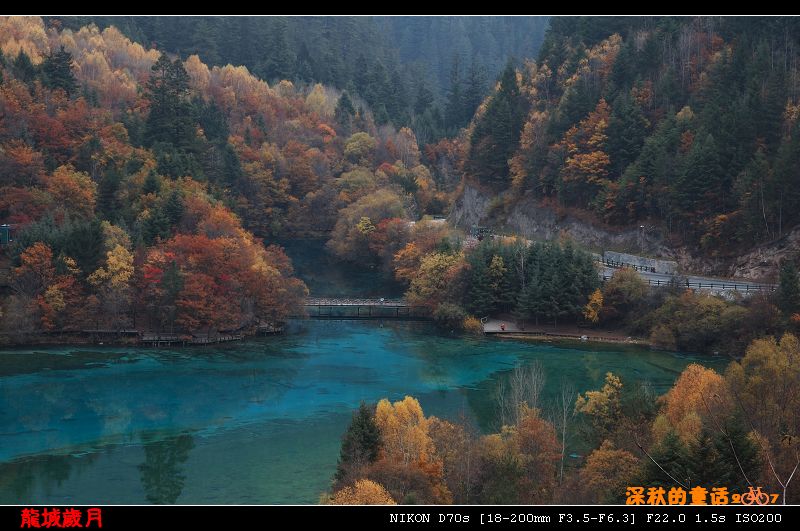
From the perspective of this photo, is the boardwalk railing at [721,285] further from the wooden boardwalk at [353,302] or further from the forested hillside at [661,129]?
the wooden boardwalk at [353,302]

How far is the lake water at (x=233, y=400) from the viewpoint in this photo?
30953 millimetres

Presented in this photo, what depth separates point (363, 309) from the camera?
60250mm

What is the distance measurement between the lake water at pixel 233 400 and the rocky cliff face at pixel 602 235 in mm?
10206

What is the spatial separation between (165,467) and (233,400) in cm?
877

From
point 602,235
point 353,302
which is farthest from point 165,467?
point 602,235

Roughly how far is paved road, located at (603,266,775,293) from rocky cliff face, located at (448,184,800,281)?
121 cm

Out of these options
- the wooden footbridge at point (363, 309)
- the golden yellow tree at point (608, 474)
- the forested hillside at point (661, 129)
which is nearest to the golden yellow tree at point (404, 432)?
the golden yellow tree at point (608, 474)

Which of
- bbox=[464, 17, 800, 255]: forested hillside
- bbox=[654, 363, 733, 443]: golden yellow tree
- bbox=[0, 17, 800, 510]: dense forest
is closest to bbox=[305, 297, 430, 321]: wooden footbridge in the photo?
bbox=[0, 17, 800, 510]: dense forest

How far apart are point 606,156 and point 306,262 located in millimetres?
25889

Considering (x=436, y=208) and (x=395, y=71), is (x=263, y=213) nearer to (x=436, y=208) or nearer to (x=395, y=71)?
(x=436, y=208)

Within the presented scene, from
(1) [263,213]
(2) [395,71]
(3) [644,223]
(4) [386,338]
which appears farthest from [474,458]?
(2) [395,71]

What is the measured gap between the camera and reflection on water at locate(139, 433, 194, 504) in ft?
98.1

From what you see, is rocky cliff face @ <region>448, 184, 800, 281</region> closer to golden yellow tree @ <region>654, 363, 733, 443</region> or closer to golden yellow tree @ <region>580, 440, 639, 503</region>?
golden yellow tree @ <region>654, 363, 733, 443</region>

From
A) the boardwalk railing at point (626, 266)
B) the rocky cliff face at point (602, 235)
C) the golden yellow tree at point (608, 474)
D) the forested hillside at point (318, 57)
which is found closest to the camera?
the golden yellow tree at point (608, 474)
